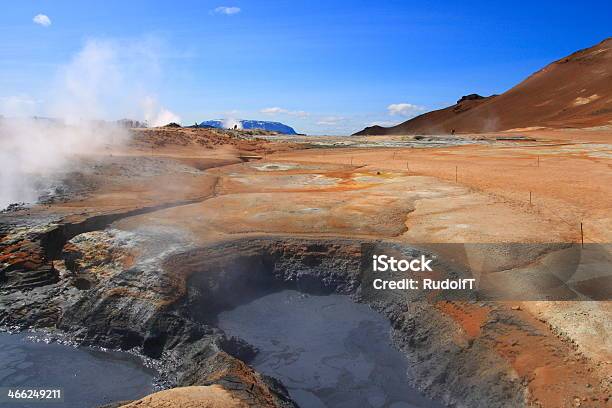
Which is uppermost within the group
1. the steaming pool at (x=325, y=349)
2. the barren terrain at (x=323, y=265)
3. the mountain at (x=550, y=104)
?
the mountain at (x=550, y=104)

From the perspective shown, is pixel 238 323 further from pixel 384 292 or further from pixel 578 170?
pixel 578 170

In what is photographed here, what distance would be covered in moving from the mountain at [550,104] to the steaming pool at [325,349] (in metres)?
46.4

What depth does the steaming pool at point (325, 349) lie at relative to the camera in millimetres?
6855

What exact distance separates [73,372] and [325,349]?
13.3 ft

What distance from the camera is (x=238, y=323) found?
8797 mm

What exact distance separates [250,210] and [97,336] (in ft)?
18.0

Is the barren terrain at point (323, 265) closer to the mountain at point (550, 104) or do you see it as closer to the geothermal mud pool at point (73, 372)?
the geothermal mud pool at point (73, 372)

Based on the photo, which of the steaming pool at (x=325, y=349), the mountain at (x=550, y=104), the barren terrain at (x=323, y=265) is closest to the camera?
the barren terrain at (x=323, y=265)

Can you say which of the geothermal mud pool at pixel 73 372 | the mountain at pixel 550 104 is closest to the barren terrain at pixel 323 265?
the geothermal mud pool at pixel 73 372

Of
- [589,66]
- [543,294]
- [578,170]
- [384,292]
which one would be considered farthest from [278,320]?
[589,66]

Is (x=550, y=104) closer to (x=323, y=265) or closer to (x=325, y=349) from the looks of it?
(x=323, y=265)

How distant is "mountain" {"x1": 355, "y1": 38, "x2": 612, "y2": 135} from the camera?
53988 mm

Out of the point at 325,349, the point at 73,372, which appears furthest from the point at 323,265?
the point at 73,372

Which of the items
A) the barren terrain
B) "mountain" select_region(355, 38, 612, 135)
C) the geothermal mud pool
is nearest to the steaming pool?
the barren terrain
